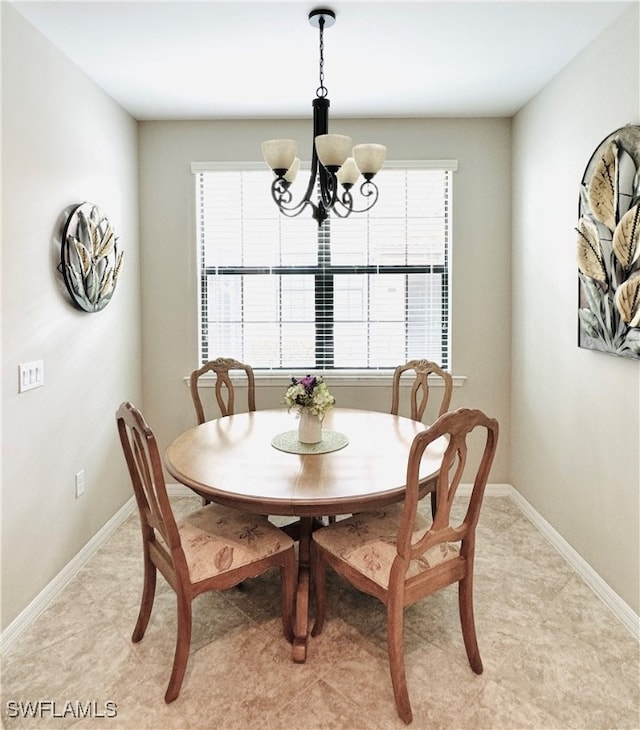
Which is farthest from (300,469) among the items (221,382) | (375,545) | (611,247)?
(611,247)

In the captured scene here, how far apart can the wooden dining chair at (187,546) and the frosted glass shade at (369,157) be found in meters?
1.38

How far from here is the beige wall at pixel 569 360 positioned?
2188 mm

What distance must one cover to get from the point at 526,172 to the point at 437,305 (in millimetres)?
1017

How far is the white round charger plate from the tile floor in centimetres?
70

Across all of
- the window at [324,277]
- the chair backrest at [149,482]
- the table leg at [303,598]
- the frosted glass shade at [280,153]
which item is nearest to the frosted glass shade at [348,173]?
the frosted glass shade at [280,153]

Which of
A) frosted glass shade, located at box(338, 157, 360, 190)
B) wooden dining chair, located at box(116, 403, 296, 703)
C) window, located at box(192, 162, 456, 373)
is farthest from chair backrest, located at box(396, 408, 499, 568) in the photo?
window, located at box(192, 162, 456, 373)

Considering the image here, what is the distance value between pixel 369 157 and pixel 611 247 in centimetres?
114

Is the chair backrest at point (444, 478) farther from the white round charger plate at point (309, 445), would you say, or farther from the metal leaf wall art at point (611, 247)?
the metal leaf wall art at point (611, 247)

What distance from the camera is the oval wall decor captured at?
97.3 inches

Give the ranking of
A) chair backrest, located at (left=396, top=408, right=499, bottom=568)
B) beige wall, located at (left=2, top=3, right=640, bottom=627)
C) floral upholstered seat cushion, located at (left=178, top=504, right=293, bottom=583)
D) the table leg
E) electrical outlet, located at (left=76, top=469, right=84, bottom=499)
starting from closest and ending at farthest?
chair backrest, located at (left=396, top=408, right=499, bottom=568) → floral upholstered seat cushion, located at (left=178, top=504, right=293, bottom=583) → the table leg → beige wall, located at (left=2, top=3, right=640, bottom=627) → electrical outlet, located at (left=76, top=469, right=84, bottom=499)

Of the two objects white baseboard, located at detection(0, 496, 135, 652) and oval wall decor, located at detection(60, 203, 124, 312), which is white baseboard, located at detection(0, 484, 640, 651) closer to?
white baseboard, located at detection(0, 496, 135, 652)

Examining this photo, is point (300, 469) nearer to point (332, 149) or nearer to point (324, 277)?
point (332, 149)

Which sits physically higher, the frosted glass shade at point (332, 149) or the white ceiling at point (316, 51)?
the white ceiling at point (316, 51)

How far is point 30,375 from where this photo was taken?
87.0 inches
